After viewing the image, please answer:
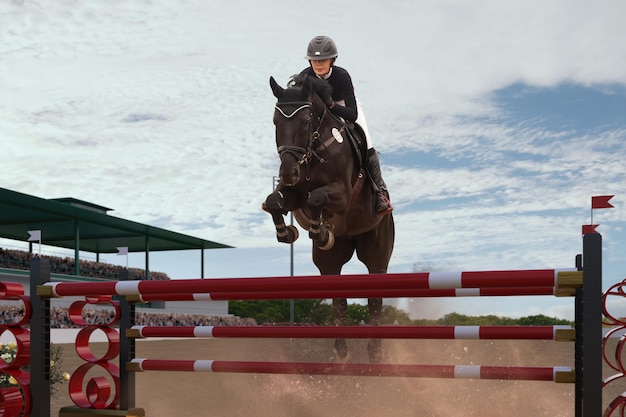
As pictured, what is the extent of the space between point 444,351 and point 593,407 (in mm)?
6891

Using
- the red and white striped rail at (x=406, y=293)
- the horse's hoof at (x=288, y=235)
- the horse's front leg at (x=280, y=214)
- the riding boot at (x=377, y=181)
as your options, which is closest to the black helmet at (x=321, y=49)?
the riding boot at (x=377, y=181)

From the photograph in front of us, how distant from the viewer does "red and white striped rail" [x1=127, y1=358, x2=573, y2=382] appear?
3.71 meters

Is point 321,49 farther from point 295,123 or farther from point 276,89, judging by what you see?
point 295,123

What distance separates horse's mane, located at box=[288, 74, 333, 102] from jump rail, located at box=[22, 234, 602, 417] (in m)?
1.73

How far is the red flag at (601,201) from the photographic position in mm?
4512

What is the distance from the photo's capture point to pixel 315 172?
5211mm

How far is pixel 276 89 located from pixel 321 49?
642 millimetres

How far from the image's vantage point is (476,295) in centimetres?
363

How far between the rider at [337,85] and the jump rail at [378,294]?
6.02ft

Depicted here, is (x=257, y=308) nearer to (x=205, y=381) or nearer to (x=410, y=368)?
(x=205, y=381)

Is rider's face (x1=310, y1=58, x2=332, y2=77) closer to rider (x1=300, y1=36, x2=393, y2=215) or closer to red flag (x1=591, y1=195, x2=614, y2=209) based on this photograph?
rider (x1=300, y1=36, x2=393, y2=215)

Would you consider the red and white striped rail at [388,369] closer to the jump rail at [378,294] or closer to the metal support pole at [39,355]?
the jump rail at [378,294]

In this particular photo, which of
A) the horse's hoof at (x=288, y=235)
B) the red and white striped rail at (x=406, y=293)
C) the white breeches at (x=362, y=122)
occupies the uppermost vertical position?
the white breeches at (x=362, y=122)

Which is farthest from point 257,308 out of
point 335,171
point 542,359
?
point 335,171
